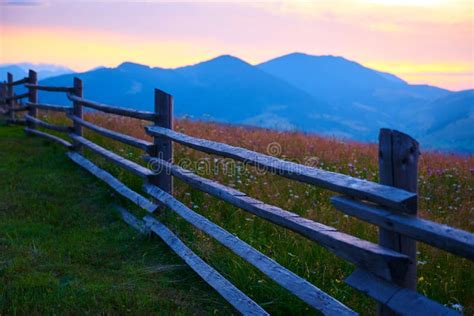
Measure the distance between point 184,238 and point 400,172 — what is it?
125 inches

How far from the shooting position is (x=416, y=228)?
8.43ft

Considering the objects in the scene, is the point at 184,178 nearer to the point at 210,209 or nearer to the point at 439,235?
the point at 210,209

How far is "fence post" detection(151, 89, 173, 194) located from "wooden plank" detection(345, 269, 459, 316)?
349cm

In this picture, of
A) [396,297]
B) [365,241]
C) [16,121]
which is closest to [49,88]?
[16,121]

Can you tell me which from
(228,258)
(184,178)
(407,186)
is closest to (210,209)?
(184,178)

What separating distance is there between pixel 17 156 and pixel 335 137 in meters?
7.19

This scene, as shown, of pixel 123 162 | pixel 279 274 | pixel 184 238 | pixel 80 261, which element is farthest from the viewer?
pixel 123 162

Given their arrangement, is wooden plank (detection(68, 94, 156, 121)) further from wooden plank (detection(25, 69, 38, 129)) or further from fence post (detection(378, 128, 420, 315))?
fence post (detection(378, 128, 420, 315))

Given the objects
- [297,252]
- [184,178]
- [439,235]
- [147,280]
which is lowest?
[147,280]

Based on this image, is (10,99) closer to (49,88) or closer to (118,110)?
(49,88)

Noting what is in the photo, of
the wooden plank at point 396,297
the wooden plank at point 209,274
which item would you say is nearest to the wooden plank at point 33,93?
the wooden plank at point 209,274

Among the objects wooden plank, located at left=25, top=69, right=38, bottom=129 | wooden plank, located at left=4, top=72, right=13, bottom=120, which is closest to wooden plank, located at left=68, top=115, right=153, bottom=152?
wooden plank, located at left=25, top=69, right=38, bottom=129

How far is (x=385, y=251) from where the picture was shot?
9.30 ft

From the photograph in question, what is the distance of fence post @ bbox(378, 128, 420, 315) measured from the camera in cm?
272
